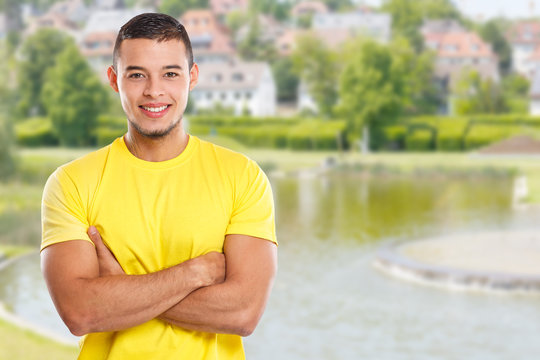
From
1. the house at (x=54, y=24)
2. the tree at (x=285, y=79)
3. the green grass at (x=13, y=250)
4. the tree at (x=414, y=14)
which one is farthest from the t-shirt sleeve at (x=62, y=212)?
the house at (x=54, y=24)

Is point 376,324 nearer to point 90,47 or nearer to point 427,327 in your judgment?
point 427,327

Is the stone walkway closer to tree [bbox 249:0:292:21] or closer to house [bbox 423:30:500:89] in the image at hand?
house [bbox 423:30:500:89]

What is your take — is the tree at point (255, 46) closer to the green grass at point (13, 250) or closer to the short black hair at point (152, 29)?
the green grass at point (13, 250)

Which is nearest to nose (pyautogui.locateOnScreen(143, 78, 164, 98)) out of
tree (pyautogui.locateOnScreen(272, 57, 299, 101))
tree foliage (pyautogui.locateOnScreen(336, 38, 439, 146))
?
tree foliage (pyautogui.locateOnScreen(336, 38, 439, 146))

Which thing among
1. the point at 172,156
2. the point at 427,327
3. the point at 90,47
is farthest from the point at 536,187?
the point at 90,47

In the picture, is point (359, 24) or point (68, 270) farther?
point (359, 24)

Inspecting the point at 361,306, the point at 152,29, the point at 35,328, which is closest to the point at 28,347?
the point at 35,328

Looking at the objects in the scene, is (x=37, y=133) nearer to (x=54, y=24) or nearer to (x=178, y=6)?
(x=54, y=24)

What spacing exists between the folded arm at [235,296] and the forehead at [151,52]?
239 mm

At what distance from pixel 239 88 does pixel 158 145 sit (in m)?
24.3

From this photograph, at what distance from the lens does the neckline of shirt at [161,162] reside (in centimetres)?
108

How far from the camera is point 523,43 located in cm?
2650

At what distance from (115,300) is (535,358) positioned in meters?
4.42

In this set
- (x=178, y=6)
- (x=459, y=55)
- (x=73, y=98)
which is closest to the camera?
(x=73, y=98)
